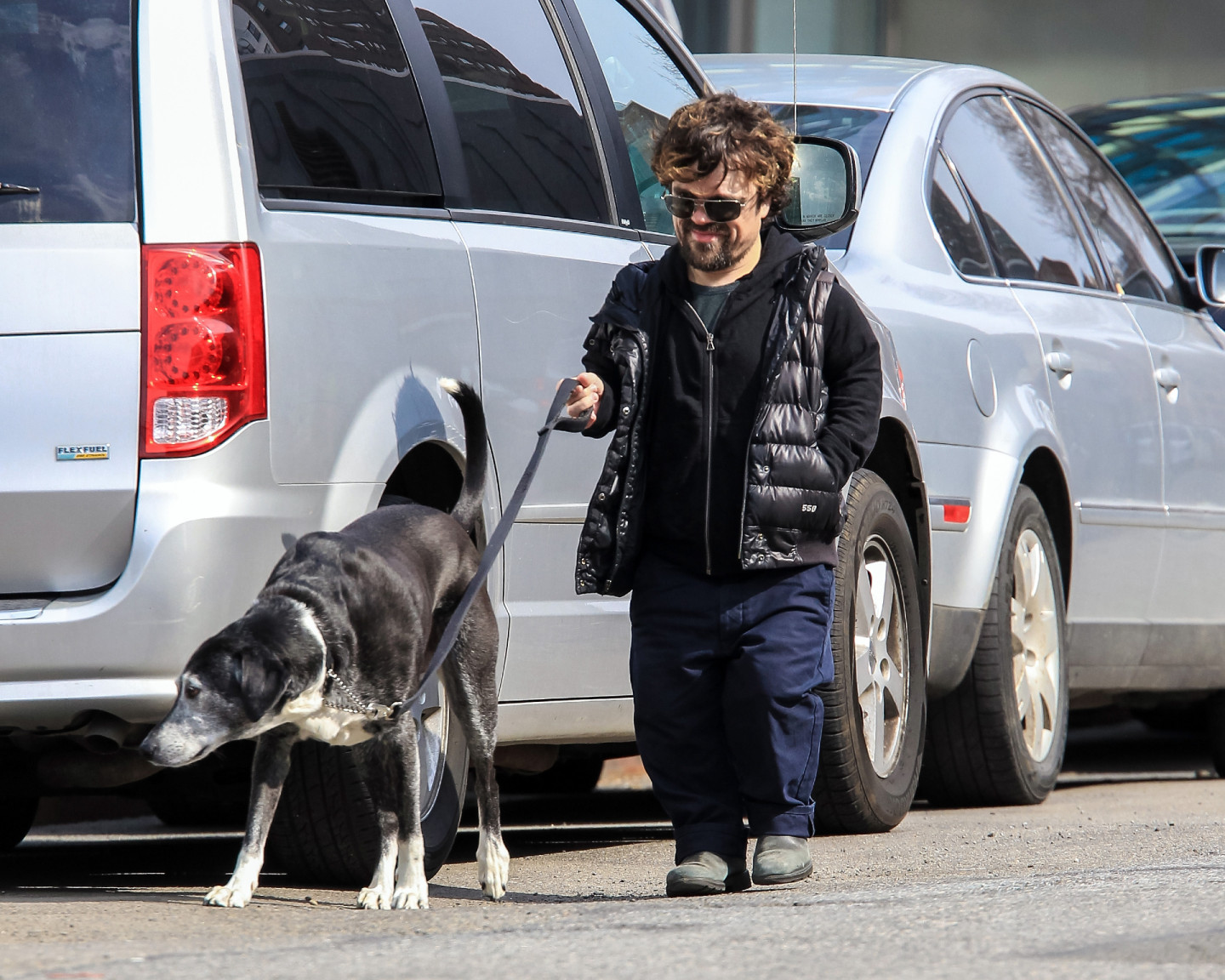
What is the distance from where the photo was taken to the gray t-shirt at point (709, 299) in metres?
4.37

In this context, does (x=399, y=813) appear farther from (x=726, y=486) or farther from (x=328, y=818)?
(x=726, y=486)

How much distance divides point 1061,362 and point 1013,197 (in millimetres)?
631

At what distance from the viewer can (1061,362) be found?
6.50 metres

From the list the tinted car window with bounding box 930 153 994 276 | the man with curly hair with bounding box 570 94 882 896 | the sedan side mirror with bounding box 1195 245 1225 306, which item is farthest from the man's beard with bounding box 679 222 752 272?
the sedan side mirror with bounding box 1195 245 1225 306

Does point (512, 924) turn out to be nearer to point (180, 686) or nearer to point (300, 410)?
point (180, 686)

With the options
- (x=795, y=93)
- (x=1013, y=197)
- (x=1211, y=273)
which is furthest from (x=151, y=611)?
(x=1211, y=273)

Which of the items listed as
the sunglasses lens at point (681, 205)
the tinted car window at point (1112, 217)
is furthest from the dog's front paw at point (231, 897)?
the tinted car window at point (1112, 217)

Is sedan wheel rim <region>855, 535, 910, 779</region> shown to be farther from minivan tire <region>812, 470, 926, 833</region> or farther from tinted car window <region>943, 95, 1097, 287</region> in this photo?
tinted car window <region>943, 95, 1097, 287</region>

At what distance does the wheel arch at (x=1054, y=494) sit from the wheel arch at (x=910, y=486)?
73 cm

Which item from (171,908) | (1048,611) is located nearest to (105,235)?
(171,908)

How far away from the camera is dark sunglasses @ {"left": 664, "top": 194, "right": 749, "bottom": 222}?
430 centimetres

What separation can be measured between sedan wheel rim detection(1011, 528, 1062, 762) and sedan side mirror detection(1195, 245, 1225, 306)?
1.49 meters

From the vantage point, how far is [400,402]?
4148mm

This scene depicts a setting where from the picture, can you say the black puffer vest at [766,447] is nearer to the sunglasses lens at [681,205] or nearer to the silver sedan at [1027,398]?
the sunglasses lens at [681,205]
